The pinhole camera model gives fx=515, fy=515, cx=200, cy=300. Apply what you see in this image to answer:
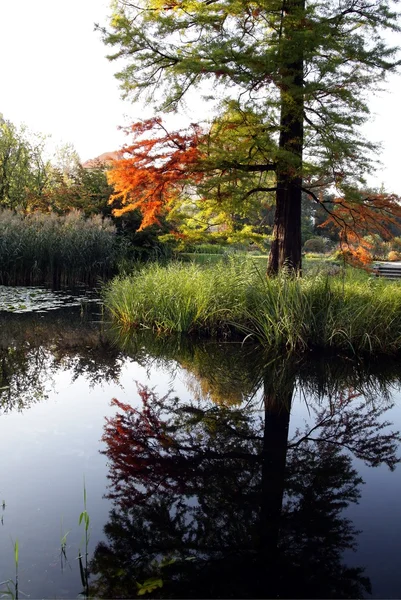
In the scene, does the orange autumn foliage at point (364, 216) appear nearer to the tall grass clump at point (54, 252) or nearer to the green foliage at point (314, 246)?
the tall grass clump at point (54, 252)

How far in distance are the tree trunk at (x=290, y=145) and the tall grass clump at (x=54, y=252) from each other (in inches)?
230

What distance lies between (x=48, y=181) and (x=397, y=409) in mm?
24041

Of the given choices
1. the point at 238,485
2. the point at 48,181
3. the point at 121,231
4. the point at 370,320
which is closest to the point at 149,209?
the point at 370,320

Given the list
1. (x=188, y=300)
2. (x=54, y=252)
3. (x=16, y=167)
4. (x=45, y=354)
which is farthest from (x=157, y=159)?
(x=16, y=167)

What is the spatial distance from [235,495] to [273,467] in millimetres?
489

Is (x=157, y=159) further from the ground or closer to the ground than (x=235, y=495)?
further from the ground

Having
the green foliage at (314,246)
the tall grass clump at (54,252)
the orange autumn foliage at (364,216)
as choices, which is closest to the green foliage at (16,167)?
the tall grass clump at (54,252)

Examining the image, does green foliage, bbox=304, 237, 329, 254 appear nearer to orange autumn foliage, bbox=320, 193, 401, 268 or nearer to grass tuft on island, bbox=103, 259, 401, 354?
orange autumn foliage, bbox=320, 193, 401, 268

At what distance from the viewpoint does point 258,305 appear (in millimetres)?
7188

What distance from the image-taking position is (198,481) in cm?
310

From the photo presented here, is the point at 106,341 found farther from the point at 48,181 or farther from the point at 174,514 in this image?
the point at 48,181

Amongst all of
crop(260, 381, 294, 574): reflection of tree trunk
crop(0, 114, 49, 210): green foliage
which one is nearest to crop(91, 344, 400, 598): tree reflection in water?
crop(260, 381, 294, 574): reflection of tree trunk

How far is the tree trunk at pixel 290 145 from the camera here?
7.53 meters

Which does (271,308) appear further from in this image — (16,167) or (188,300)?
(16,167)
